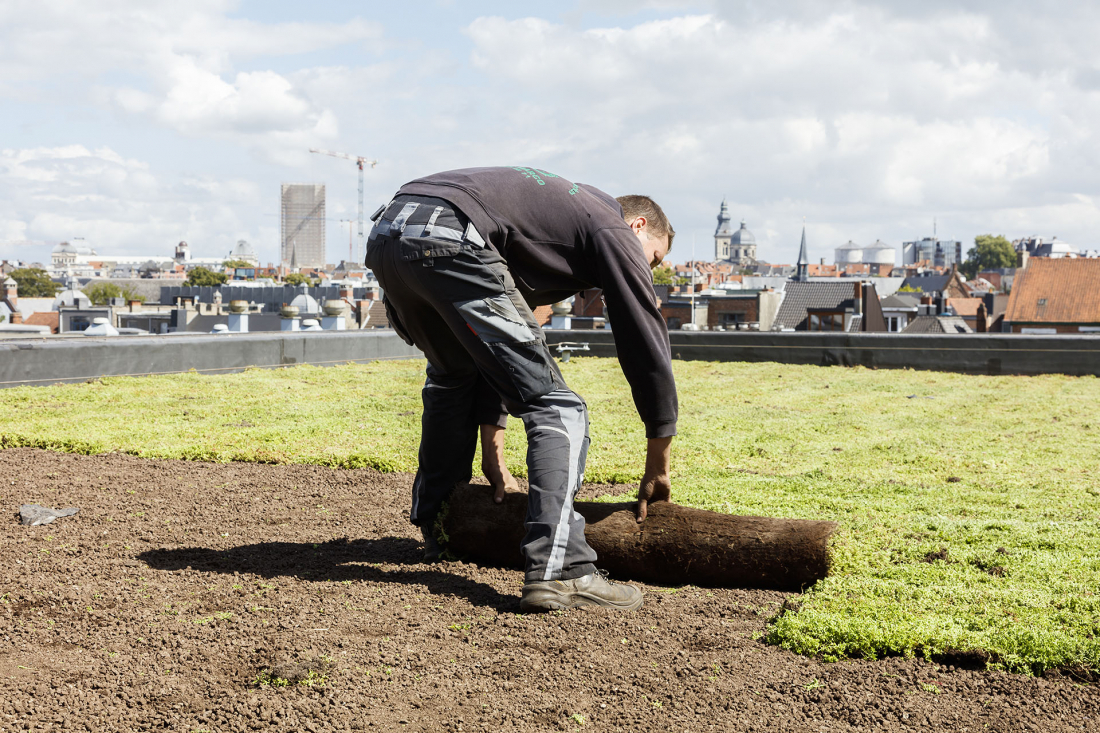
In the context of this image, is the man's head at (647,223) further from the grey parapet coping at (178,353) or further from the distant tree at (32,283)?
the distant tree at (32,283)

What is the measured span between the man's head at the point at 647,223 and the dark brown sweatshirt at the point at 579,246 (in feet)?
0.76

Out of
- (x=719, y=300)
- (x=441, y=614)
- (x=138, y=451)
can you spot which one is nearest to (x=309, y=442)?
(x=138, y=451)

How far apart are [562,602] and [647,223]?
1453mm

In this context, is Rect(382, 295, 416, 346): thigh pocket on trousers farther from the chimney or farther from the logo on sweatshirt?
the chimney

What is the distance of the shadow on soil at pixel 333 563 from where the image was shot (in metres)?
3.15

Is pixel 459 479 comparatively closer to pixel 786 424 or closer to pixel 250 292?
pixel 786 424

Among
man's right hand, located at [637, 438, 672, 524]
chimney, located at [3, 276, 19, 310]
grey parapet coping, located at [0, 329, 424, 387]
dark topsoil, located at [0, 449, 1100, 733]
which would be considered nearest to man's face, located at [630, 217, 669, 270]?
man's right hand, located at [637, 438, 672, 524]

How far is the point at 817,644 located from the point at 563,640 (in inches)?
29.8

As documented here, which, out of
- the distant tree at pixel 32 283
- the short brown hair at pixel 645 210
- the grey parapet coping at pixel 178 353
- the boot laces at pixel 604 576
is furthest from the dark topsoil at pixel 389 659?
the distant tree at pixel 32 283

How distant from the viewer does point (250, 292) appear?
95.4m

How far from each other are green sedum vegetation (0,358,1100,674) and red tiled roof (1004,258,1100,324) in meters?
41.4

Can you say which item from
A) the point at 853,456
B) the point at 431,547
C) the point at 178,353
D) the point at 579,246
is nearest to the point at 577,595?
the point at 431,547

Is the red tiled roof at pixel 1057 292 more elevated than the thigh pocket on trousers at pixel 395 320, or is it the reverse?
the red tiled roof at pixel 1057 292

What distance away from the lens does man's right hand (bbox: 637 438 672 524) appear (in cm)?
300
